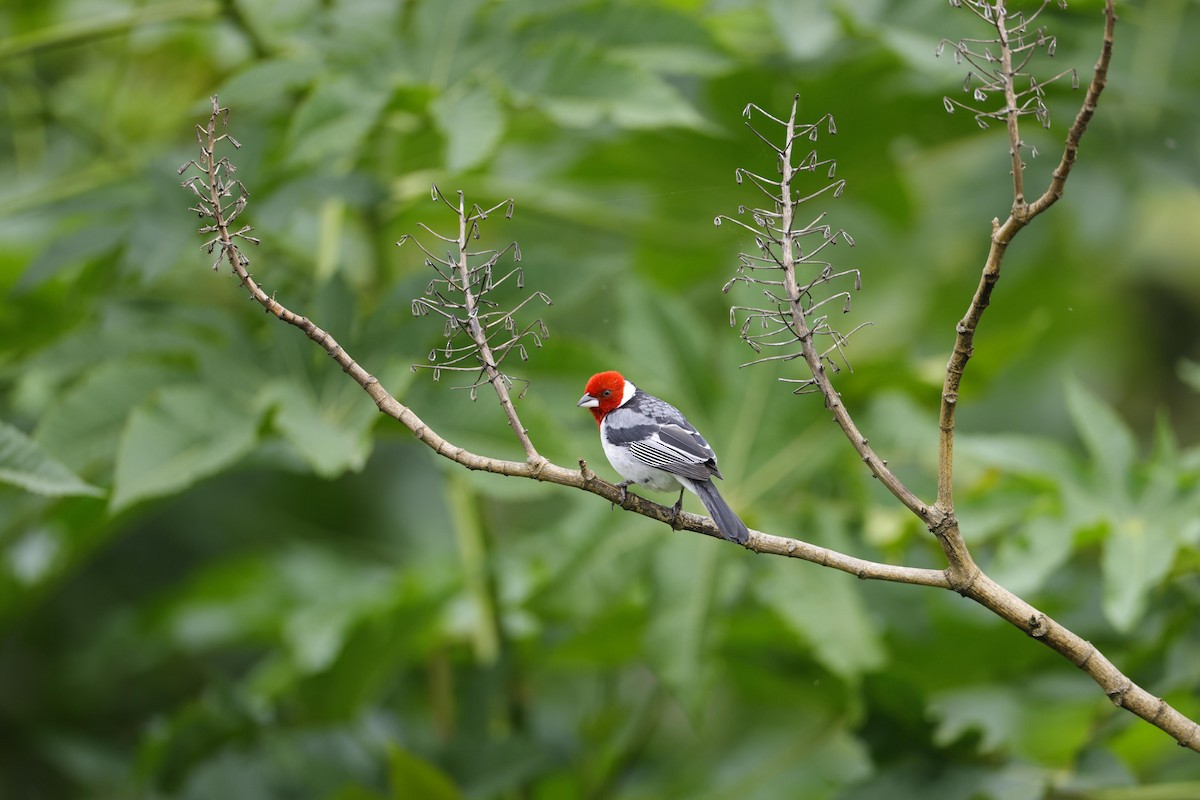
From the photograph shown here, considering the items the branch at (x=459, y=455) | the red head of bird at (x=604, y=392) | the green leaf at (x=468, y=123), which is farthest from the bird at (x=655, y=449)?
the green leaf at (x=468, y=123)

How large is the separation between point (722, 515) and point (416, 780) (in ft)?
3.37

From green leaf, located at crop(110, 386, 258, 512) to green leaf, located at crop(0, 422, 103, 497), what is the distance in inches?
8.1

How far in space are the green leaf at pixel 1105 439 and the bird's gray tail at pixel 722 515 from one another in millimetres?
1100

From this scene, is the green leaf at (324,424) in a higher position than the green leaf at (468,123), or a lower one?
lower

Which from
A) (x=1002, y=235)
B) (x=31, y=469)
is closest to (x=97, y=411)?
(x=31, y=469)

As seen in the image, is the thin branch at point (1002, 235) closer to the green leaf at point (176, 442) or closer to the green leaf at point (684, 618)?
the green leaf at point (684, 618)

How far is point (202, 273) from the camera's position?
2695 mm

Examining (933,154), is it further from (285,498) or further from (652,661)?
(285,498)

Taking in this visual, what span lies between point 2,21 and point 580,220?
1563 mm

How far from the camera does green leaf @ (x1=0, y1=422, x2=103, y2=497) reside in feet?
4.36

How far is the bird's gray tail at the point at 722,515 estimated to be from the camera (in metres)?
1.00

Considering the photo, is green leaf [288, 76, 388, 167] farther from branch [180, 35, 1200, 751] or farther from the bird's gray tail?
the bird's gray tail

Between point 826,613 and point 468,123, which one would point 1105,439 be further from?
point 468,123

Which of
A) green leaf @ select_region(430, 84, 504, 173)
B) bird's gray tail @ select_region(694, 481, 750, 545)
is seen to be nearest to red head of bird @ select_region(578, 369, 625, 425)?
bird's gray tail @ select_region(694, 481, 750, 545)
